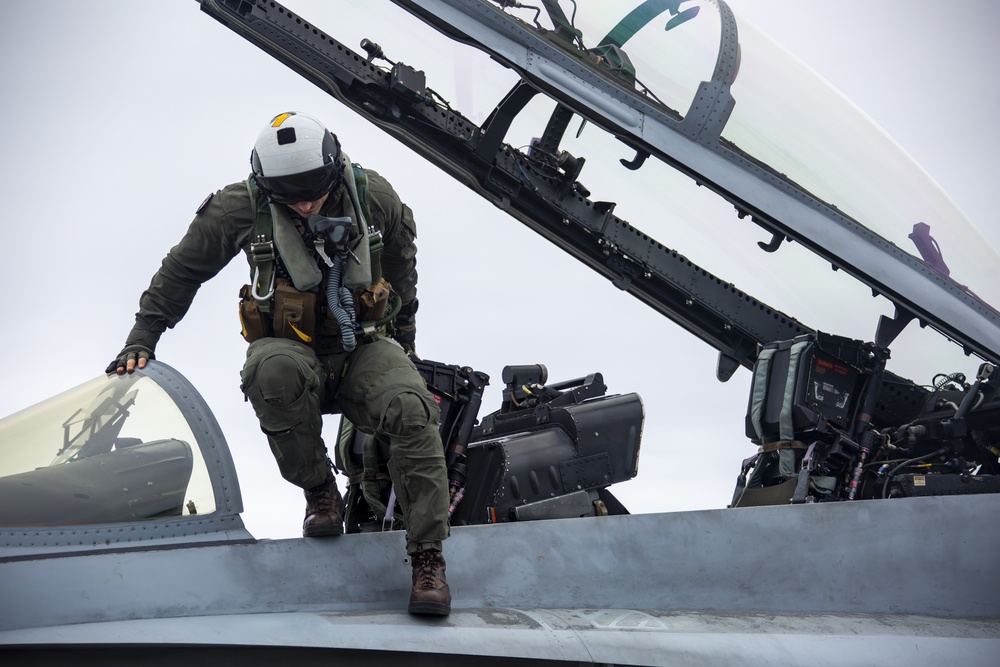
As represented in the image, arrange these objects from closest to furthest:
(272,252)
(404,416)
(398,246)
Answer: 1. (404,416)
2. (272,252)
3. (398,246)

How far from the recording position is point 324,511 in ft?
11.3

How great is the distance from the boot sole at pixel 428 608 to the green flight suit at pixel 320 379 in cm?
17

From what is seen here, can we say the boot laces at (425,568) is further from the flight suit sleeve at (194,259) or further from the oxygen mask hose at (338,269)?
the flight suit sleeve at (194,259)

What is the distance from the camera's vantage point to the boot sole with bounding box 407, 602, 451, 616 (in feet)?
10.2

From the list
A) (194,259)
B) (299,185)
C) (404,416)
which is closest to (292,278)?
(299,185)

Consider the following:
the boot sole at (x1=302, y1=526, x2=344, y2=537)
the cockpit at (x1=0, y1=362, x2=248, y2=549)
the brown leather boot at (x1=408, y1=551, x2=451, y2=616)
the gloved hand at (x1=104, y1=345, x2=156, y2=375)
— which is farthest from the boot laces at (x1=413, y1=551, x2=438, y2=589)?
the gloved hand at (x1=104, y1=345, x2=156, y2=375)

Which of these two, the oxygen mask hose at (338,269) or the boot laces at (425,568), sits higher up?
the oxygen mask hose at (338,269)

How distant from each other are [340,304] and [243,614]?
97 centimetres

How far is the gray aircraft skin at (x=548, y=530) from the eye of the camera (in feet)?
9.53

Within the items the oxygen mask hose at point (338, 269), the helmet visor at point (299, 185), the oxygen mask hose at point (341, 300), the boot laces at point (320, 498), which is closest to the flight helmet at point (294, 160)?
the helmet visor at point (299, 185)

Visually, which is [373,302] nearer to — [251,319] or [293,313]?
[293,313]

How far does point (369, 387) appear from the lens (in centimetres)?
340

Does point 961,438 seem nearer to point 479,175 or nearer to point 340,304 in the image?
point 479,175

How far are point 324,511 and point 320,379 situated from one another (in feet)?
1.37
